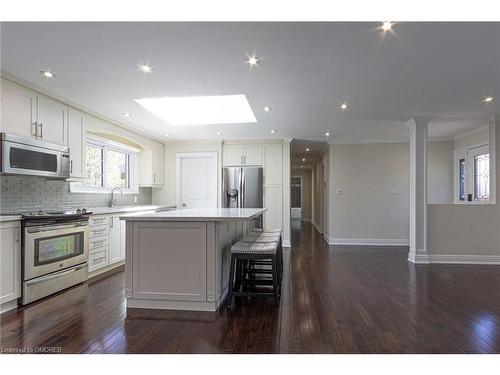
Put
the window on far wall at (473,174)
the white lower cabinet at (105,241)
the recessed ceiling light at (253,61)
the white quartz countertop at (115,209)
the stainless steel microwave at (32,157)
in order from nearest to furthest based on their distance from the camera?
the recessed ceiling light at (253,61), the stainless steel microwave at (32,157), the white lower cabinet at (105,241), the white quartz countertop at (115,209), the window on far wall at (473,174)

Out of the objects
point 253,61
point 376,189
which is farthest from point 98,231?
point 376,189

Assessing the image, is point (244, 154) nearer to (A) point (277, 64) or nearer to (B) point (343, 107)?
(B) point (343, 107)

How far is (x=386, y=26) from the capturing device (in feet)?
6.44

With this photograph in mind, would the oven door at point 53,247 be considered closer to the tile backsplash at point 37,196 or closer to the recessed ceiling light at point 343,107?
the tile backsplash at point 37,196

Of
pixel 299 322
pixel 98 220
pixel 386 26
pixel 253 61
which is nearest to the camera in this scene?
pixel 386 26

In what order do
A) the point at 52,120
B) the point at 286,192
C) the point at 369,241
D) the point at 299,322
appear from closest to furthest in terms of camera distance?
1. the point at 299,322
2. the point at 52,120
3. the point at 286,192
4. the point at 369,241

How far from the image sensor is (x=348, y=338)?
2.11 metres

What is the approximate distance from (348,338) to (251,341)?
706 mm

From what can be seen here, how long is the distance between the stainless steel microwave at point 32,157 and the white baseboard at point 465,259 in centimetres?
539

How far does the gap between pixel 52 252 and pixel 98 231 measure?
83cm

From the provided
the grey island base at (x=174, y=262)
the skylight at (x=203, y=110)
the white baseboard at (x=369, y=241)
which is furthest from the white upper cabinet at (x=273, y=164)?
the grey island base at (x=174, y=262)

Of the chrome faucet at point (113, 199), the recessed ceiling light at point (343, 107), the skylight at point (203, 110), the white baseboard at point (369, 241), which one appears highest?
the skylight at point (203, 110)

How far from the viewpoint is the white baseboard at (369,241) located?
6.16 meters

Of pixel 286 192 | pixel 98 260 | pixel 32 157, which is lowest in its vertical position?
pixel 98 260
